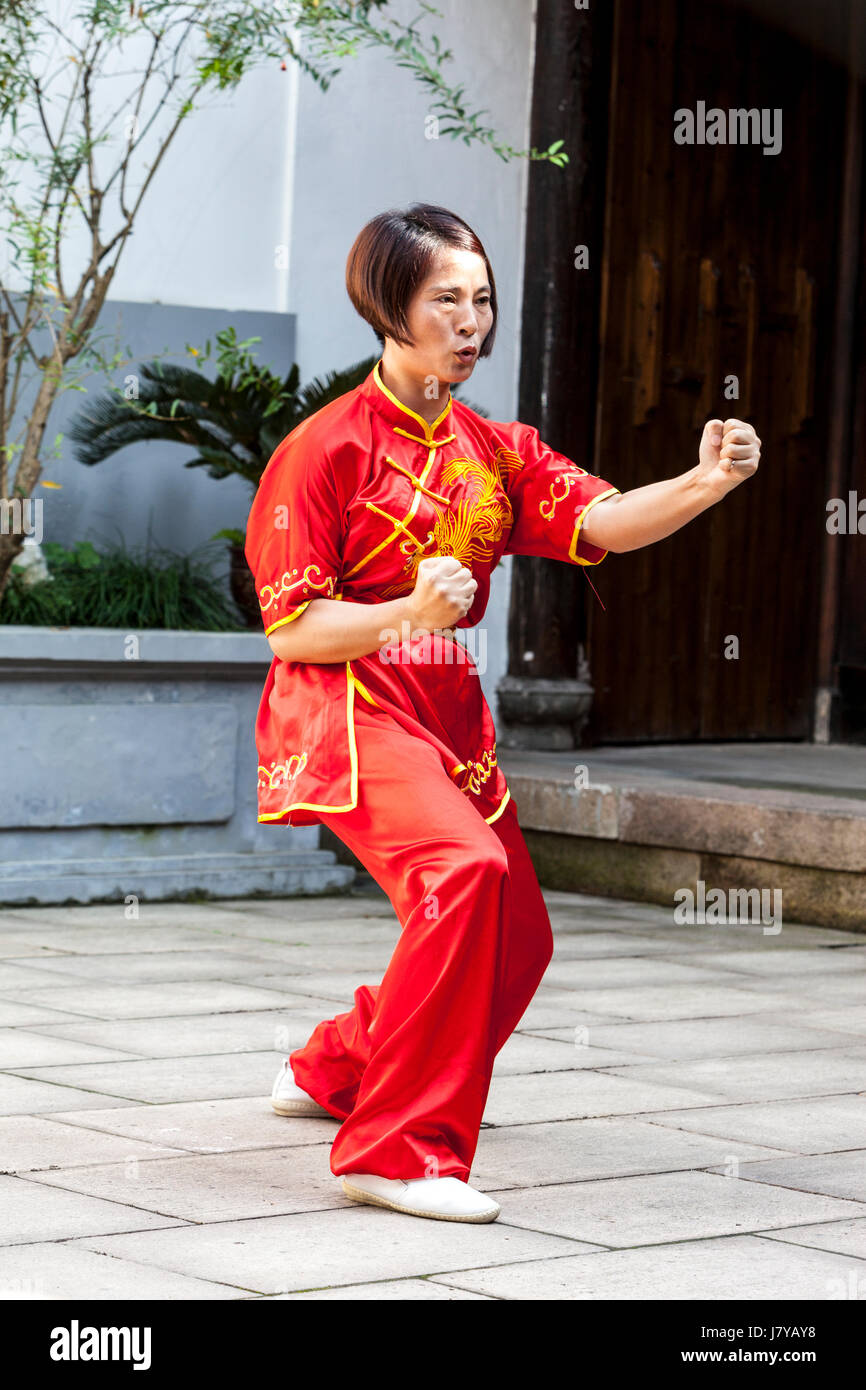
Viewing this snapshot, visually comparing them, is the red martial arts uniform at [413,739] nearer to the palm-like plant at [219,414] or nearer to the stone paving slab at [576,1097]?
the stone paving slab at [576,1097]

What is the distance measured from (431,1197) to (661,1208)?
428 millimetres

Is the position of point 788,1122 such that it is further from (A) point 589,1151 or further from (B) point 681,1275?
(B) point 681,1275

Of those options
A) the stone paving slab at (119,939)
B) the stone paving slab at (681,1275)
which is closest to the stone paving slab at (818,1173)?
the stone paving slab at (681,1275)

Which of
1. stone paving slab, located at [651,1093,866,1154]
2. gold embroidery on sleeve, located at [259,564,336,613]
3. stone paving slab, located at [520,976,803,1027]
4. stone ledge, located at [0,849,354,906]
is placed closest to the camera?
gold embroidery on sleeve, located at [259,564,336,613]

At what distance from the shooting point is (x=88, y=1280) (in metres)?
3.10

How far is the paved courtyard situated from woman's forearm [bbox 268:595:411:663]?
3.10 feet

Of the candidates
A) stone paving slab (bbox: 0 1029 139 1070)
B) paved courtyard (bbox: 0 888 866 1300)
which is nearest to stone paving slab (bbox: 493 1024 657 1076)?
paved courtyard (bbox: 0 888 866 1300)

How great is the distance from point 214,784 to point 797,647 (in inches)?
135

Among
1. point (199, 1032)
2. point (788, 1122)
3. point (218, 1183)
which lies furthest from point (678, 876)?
point (218, 1183)

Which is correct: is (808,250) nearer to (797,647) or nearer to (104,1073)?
(797,647)

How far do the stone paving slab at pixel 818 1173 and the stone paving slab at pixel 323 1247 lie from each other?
2.12 feet

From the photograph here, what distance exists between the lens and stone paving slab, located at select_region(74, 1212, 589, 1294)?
319cm

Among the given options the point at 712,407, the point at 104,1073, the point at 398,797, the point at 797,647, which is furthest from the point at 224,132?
the point at 398,797

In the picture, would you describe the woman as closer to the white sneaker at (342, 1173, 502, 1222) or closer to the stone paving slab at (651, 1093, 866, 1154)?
the white sneaker at (342, 1173, 502, 1222)
